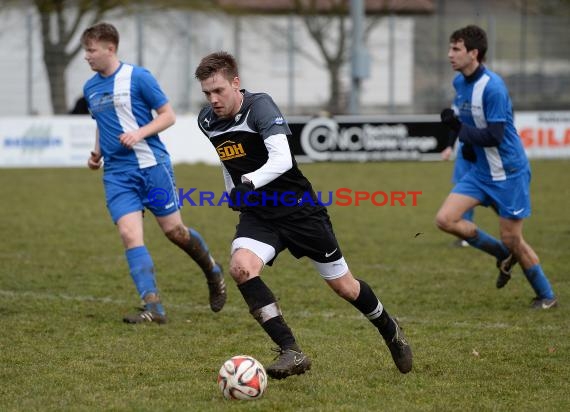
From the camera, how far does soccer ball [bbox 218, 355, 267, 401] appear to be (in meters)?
4.69

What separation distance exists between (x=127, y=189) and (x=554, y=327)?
3141 mm

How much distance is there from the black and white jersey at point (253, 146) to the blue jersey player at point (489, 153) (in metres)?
2.27

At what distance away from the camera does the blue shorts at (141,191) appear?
272 inches

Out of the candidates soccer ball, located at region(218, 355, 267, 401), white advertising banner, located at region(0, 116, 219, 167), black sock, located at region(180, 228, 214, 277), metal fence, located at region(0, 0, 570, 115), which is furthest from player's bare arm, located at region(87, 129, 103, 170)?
metal fence, located at region(0, 0, 570, 115)

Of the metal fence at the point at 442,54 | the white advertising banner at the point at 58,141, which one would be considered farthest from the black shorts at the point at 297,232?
the metal fence at the point at 442,54

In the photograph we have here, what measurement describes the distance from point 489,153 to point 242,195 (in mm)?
2994

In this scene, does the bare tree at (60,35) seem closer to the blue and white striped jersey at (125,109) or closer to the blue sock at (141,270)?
the blue and white striped jersey at (125,109)

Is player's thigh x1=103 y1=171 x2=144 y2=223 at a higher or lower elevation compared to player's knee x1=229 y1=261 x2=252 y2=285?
higher

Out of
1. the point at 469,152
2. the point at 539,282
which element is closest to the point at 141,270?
the point at 469,152

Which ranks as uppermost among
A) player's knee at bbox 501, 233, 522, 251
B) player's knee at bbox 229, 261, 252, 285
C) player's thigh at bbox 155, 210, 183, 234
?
player's knee at bbox 229, 261, 252, 285

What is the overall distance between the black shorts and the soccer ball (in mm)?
645

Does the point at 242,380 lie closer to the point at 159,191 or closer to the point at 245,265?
the point at 245,265

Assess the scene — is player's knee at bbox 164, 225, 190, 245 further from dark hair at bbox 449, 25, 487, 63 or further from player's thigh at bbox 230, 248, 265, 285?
dark hair at bbox 449, 25, 487, 63

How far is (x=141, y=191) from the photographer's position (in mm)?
7023
